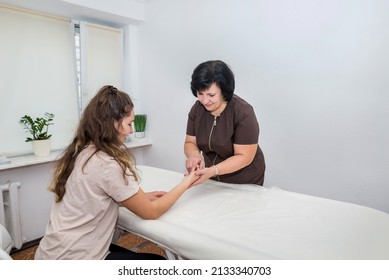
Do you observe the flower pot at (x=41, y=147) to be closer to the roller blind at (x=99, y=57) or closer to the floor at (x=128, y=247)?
the roller blind at (x=99, y=57)

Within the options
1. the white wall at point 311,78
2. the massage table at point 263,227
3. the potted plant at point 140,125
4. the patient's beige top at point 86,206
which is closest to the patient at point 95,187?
the patient's beige top at point 86,206

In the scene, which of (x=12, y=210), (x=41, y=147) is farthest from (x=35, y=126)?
(x=12, y=210)

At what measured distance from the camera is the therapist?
1595 mm

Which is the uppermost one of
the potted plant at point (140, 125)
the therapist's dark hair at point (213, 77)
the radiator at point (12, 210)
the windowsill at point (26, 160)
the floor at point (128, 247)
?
the therapist's dark hair at point (213, 77)

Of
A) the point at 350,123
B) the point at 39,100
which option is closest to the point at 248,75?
the point at 350,123

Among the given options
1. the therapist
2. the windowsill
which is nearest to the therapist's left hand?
the therapist

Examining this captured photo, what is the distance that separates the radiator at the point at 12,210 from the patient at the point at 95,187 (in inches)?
57.9

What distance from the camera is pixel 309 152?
226 cm

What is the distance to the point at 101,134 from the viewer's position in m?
1.22

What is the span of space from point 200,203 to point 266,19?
166 centimetres

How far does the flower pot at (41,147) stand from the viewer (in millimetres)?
2551

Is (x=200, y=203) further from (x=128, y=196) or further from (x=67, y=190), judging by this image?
(x=67, y=190)

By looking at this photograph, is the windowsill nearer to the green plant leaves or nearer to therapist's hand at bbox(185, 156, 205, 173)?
the green plant leaves

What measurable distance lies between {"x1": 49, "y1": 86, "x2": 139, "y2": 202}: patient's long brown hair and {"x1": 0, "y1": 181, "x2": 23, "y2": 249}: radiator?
4.95 ft
